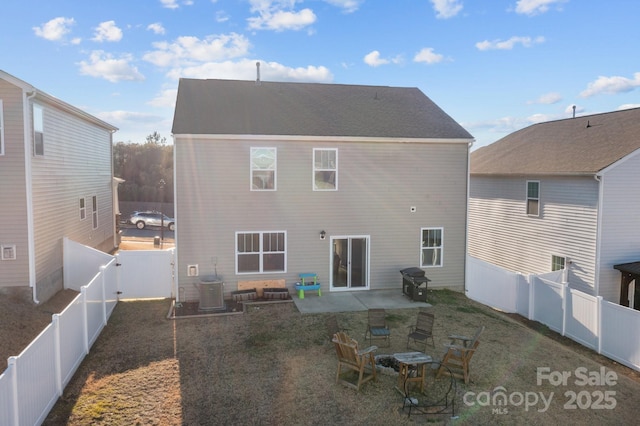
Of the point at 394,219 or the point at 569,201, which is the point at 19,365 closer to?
the point at 394,219

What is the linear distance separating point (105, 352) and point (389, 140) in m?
10.8

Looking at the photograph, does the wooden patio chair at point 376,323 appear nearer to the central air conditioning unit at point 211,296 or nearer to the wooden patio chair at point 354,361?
the wooden patio chair at point 354,361

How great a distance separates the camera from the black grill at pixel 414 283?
1510 centimetres

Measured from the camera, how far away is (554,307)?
14391 mm

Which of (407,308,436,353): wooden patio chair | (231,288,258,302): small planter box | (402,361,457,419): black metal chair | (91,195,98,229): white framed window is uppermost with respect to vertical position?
(91,195,98,229): white framed window

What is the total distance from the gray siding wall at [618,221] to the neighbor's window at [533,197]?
3.23 metres

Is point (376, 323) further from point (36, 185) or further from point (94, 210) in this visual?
point (94, 210)

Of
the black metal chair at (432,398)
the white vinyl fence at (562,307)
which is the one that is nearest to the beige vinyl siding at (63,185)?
the black metal chair at (432,398)

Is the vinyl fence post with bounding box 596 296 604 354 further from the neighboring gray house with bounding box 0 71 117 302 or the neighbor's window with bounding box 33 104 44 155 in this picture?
the neighbor's window with bounding box 33 104 44 155

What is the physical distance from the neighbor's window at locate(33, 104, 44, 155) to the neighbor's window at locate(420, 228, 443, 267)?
42.4ft

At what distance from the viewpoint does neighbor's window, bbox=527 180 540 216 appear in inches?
769

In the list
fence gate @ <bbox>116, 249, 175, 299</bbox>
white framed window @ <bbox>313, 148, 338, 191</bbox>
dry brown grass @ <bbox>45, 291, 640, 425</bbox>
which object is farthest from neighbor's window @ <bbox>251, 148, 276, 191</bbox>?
dry brown grass @ <bbox>45, 291, 640, 425</bbox>

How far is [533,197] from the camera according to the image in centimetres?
1981

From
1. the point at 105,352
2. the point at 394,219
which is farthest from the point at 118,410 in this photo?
the point at 394,219
